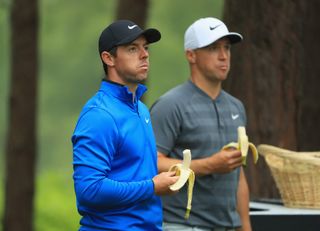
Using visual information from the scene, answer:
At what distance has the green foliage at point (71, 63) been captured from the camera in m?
34.3

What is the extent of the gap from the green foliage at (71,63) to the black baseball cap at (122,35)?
24.4 metres

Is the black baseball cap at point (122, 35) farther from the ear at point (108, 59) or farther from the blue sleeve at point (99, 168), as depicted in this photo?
the blue sleeve at point (99, 168)

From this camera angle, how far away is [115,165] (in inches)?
222

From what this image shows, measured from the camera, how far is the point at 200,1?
35.8 m

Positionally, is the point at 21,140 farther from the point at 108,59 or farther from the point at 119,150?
the point at 119,150

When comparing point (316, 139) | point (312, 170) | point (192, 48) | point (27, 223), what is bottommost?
point (27, 223)

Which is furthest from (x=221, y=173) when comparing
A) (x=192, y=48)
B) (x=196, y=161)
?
(x=192, y=48)

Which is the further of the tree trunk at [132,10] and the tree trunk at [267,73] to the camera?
the tree trunk at [132,10]

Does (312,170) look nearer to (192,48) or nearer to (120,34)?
(192,48)

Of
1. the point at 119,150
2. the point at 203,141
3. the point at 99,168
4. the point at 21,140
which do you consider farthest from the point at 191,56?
the point at 21,140

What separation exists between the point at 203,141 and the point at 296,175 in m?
1.17

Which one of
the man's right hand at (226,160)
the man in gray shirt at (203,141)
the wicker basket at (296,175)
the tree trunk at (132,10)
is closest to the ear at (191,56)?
the man in gray shirt at (203,141)

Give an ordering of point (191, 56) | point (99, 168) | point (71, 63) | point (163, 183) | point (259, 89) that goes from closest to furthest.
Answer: point (99, 168) < point (163, 183) < point (191, 56) < point (259, 89) < point (71, 63)

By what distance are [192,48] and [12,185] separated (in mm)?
9772
